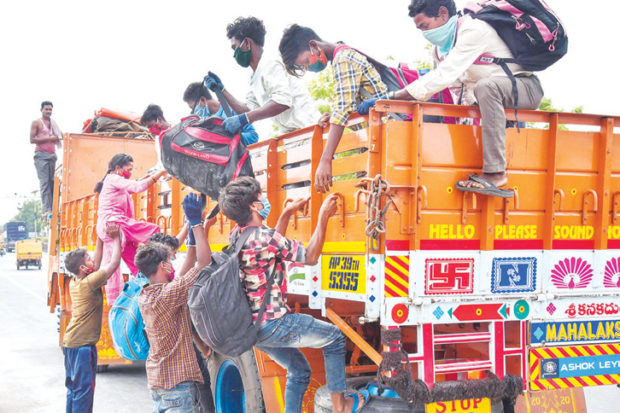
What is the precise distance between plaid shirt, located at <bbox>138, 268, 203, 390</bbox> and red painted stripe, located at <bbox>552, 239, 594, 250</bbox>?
2168mm

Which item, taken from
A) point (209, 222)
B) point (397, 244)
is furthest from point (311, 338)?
point (209, 222)

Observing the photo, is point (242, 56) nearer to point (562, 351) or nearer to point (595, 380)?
point (562, 351)

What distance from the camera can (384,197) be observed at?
3.29m

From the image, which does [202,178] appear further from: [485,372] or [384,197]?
[485,372]

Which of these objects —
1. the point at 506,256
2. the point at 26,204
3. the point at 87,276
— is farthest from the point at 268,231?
the point at 26,204

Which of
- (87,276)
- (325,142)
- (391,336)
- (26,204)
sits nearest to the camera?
(391,336)

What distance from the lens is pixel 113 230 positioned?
20.9 feet

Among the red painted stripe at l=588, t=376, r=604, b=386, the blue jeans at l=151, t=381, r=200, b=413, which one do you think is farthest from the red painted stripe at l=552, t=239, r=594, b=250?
the blue jeans at l=151, t=381, r=200, b=413

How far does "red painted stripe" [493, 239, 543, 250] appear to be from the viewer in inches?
138

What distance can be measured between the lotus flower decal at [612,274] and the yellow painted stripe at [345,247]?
1.45m

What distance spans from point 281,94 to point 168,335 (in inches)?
70.6

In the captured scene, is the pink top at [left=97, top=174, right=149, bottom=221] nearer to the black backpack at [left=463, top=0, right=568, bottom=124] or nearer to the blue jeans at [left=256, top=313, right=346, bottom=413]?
the blue jeans at [left=256, top=313, right=346, bottom=413]

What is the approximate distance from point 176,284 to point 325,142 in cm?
128

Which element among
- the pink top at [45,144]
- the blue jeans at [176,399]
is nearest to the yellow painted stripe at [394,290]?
the blue jeans at [176,399]
